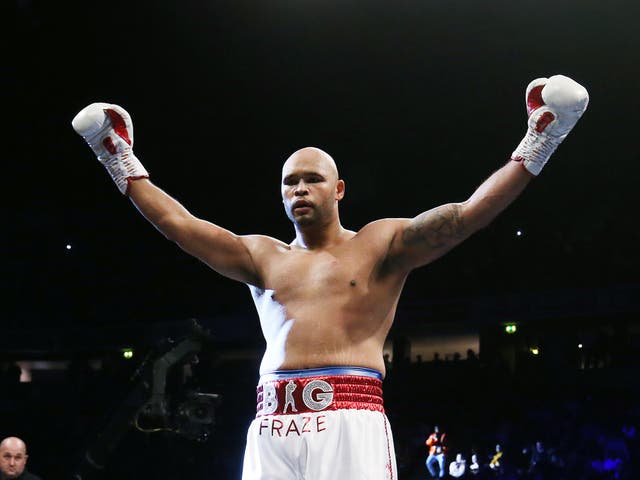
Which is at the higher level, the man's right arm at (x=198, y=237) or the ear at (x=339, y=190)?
the ear at (x=339, y=190)

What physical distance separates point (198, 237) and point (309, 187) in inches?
14.9

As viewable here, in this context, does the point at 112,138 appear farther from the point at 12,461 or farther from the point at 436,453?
the point at 436,453

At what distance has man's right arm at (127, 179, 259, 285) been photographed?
265 cm

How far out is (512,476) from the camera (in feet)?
31.7

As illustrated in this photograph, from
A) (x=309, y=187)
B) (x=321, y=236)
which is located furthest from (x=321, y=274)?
(x=309, y=187)

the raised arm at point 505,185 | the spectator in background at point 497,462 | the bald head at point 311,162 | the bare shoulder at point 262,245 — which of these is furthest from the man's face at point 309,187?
the spectator in background at point 497,462

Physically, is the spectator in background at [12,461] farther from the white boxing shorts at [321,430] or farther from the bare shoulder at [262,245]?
the white boxing shorts at [321,430]

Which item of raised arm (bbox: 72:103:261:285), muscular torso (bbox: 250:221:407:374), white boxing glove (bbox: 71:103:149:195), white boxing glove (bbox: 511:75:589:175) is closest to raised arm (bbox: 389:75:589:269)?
white boxing glove (bbox: 511:75:589:175)

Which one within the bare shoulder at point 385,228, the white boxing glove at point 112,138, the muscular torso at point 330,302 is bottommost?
the muscular torso at point 330,302

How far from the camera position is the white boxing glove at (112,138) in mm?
2721

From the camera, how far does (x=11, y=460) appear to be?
5.90 m

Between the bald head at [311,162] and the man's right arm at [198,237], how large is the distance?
283 mm

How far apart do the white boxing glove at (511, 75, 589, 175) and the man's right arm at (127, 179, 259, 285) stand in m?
0.89

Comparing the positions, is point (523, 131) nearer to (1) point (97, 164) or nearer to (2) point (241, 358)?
(1) point (97, 164)
